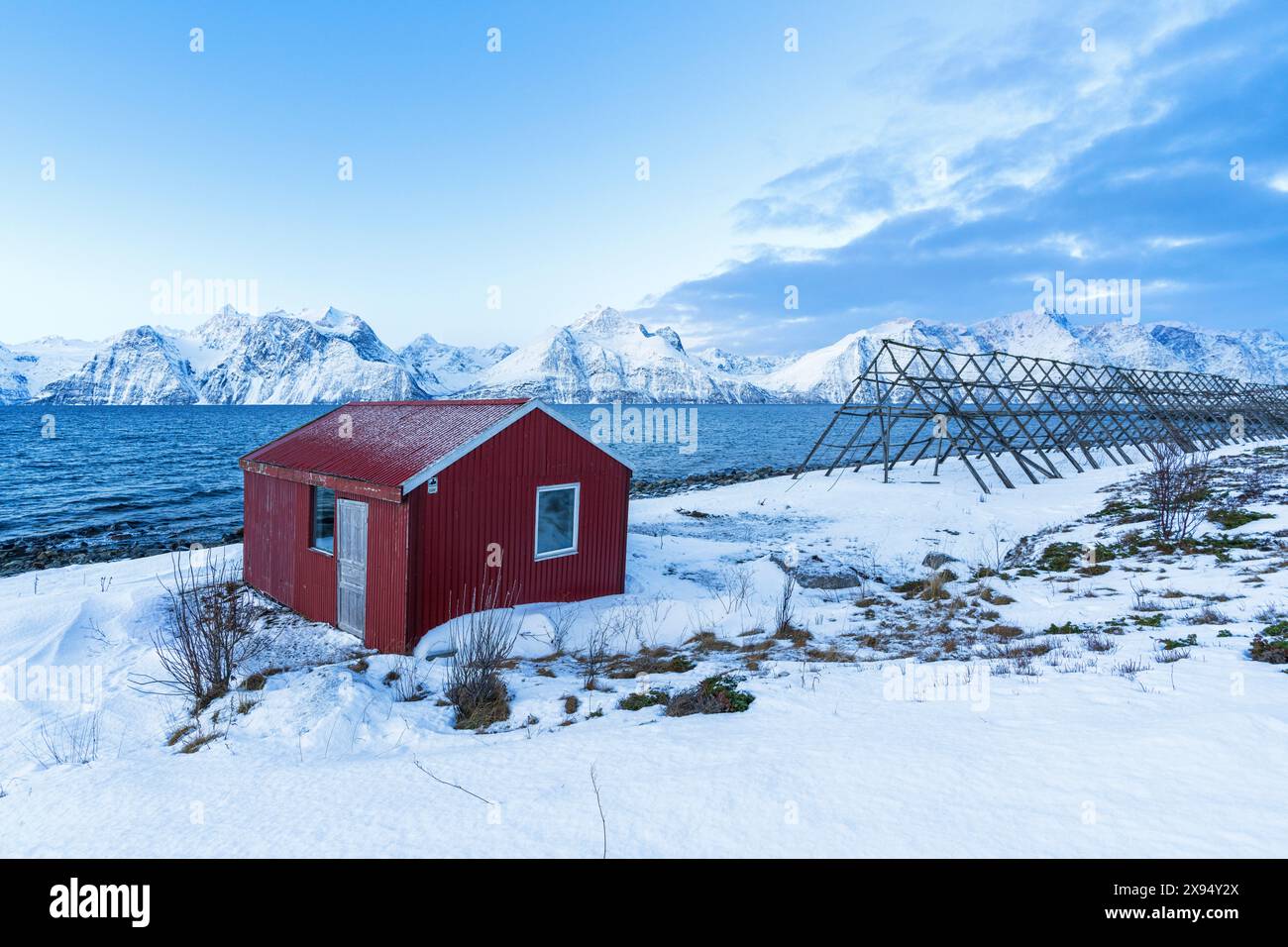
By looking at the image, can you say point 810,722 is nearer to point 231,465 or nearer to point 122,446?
point 231,465

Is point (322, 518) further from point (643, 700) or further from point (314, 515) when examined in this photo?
point (643, 700)

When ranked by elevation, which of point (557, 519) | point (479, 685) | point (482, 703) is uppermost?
point (557, 519)

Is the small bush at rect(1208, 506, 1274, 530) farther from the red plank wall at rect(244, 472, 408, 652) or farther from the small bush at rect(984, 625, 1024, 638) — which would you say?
the red plank wall at rect(244, 472, 408, 652)

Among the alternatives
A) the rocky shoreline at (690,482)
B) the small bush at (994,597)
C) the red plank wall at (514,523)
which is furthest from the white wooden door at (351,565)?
the rocky shoreline at (690,482)

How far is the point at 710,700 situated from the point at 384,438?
8.39 metres

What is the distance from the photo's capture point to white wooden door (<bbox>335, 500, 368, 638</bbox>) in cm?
1046

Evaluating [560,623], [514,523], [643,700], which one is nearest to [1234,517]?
[560,623]

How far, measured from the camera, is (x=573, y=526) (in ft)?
39.5

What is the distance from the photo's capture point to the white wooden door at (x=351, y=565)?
34.3ft

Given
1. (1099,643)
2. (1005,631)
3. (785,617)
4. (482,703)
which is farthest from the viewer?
(785,617)

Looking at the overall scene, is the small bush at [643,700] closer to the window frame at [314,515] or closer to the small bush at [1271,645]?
the small bush at [1271,645]

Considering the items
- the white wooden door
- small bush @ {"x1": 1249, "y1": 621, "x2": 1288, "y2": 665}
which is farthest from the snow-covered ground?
the white wooden door

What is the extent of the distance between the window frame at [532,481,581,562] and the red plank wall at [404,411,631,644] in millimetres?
76

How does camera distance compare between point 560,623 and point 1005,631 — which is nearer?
point 1005,631
